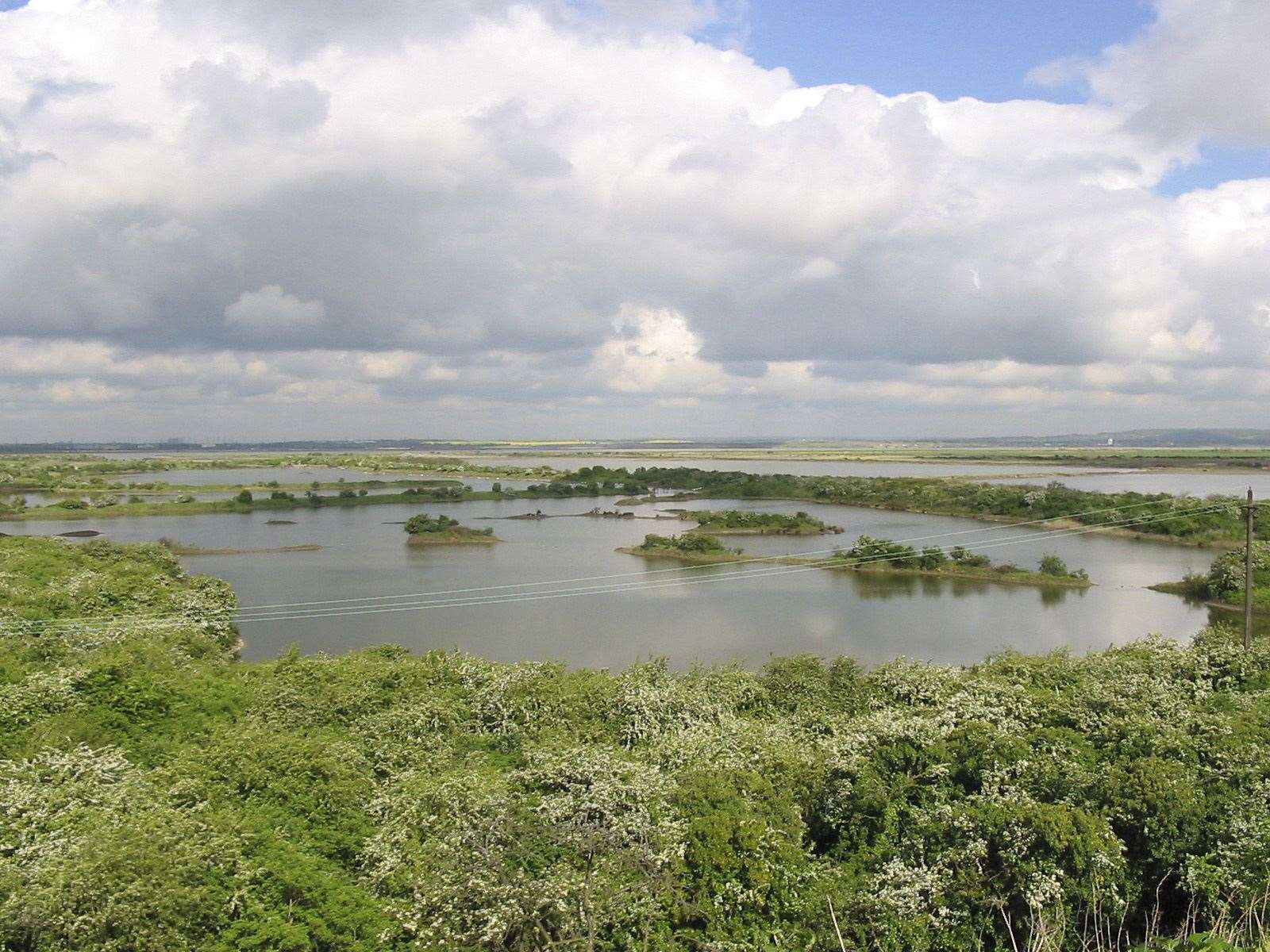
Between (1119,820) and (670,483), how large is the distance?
5418 cm

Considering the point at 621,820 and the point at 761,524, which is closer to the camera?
the point at 621,820

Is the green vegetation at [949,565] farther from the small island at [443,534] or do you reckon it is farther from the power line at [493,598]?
the small island at [443,534]

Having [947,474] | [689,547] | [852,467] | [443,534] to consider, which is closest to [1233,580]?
[689,547]

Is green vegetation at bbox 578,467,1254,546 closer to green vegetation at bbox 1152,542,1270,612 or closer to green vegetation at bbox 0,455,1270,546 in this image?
green vegetation at bbox 0,455,1270,546

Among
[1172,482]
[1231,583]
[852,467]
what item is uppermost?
[852,467]

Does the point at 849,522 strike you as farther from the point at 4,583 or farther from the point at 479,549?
the point at 4,583

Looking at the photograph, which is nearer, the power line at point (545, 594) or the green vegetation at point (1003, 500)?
the power line at point (545, 594)

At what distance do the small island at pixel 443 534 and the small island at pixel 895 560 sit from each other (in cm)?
653

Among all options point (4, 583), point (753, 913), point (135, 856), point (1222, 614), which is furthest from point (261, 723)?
point (1222, 614)

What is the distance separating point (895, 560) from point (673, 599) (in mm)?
9348

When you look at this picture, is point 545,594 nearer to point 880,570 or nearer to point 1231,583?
point 880,570

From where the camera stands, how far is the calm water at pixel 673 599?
59.7ft

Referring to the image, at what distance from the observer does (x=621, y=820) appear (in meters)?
6.50

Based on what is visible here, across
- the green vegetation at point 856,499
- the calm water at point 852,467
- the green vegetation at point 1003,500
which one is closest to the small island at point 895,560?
the green vegetation at point 1003,500
